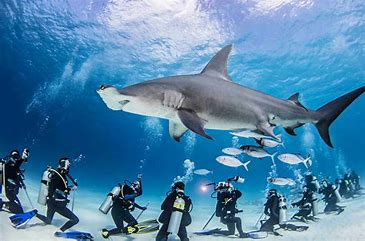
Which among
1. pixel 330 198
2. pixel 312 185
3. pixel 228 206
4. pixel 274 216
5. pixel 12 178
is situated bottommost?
pixel 12 178

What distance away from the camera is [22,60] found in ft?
122

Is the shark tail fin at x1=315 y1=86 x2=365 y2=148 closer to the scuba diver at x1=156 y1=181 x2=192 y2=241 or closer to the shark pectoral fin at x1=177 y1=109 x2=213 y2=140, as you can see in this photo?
the shark pectoral fin at x1=177 y1=109 x2=213 y2=140

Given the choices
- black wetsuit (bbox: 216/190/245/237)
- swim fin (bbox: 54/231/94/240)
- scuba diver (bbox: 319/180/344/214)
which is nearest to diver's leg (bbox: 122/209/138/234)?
swim fin (bbox: 54/231/94/240)

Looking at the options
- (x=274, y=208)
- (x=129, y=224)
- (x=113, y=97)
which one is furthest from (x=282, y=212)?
(x=113, y=97)

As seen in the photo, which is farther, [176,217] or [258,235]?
[258,235]

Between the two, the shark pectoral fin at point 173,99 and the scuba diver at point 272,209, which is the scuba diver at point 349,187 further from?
the shark pectoral fin at point 173,99

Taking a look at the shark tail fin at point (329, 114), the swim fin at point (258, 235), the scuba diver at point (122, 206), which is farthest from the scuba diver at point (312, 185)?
the shark tail fin at point (329, 114)

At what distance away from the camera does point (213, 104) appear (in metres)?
4.86

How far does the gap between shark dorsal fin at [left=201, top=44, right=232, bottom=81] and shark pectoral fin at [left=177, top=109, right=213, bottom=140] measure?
139 cm

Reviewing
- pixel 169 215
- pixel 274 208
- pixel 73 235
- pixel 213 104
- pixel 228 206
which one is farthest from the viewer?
pixel 274 208

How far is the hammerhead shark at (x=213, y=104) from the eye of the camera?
13.8ft

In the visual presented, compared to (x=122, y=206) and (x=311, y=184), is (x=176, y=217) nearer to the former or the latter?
(x=122, y=206)

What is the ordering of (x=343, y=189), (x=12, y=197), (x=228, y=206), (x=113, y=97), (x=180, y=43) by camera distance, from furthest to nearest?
(x=180, y=43) < (x=343, y=189) < (x=228, y=206) < (x=12, y=197) < (x=113, y=97)

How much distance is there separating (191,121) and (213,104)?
78 cm
